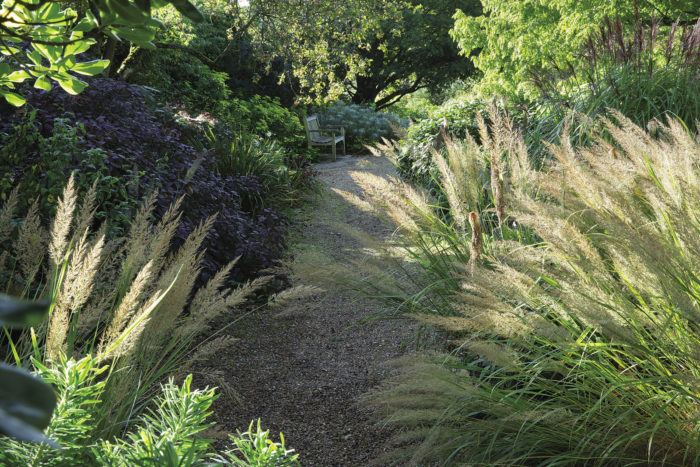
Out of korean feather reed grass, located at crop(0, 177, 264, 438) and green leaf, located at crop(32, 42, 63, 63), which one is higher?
green leaf, located at crop(32, 42, 63, 63)

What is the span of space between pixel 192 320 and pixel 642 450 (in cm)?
147

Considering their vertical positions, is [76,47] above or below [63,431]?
above

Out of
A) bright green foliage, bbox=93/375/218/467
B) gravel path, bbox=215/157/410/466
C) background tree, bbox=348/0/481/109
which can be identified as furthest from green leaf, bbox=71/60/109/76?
background tree, bbox=348/0/481/109

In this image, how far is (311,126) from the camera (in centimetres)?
1274

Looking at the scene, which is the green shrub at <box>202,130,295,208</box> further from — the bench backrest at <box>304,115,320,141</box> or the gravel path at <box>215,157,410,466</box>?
the bench backrest at <box>304,115,320,141</box>

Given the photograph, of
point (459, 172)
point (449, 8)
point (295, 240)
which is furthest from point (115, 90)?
point (449, 8)

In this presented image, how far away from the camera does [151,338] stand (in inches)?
67.9

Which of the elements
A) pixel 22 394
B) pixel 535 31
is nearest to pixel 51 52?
pixel 22 394

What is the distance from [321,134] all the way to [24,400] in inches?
534

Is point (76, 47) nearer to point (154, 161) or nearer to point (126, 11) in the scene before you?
point (126, 11)

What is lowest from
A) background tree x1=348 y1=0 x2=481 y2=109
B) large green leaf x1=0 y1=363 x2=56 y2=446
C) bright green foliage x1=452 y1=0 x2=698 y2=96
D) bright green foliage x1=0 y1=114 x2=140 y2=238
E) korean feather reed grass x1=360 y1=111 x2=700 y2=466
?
korean feather reed grass x1=360 y1=111 x2=700 y2=466

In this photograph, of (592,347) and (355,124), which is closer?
(592,347)

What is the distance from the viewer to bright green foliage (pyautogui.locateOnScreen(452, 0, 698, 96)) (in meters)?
8.63

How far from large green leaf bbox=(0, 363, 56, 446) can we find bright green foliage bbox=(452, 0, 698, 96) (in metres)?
7.62
